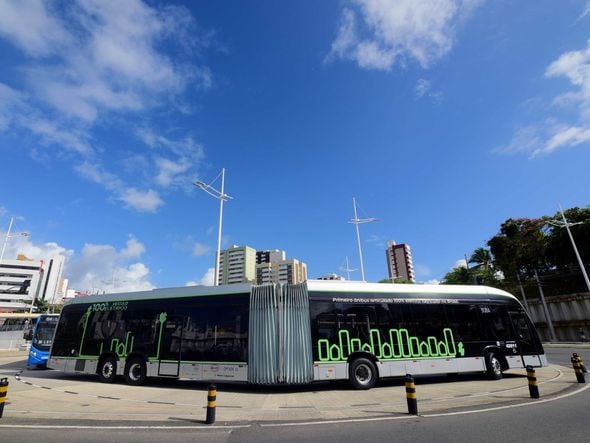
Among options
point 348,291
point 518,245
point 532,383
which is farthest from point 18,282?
point 532,383

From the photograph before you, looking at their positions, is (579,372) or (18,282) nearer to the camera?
(579,372)

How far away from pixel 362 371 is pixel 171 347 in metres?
7.42

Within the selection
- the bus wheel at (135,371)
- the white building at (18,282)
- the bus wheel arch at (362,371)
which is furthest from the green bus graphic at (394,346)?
the white building at (18,282)

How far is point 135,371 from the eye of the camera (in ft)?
44.8

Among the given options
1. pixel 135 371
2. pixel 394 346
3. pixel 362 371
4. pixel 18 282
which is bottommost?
pixel 362 371

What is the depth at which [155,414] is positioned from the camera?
850cm

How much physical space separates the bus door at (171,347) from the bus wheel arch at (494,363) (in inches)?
483

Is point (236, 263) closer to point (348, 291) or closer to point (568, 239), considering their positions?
point (568, 239)

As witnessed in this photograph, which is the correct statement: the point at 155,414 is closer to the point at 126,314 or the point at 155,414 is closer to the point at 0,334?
the point at 126,314

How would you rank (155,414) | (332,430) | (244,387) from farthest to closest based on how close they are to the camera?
1. (244,387)
2. (155,414)
3. (332,430)

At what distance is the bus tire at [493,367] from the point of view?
13406mm

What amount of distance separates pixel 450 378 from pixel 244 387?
8.87m

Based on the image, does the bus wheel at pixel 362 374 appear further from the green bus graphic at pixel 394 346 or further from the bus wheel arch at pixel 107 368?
the bus wheel arch at pixel 107 368

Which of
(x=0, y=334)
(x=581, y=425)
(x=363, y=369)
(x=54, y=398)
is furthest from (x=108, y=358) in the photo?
(x=0, y=334)
